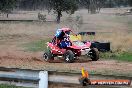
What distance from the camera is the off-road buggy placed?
1795cm

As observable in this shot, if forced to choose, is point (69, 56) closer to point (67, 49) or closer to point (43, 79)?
point (67, 49)

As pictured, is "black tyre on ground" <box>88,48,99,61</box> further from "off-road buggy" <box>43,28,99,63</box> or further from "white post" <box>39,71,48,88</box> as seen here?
"white post" <box>39,71,48,88</box>

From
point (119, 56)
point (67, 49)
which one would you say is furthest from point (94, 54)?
point (119, 56)

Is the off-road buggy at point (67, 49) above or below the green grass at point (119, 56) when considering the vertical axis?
above

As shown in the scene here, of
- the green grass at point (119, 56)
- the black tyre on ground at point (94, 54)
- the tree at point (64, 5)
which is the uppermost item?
the tree at point (64, 5)

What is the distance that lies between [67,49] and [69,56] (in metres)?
0.96

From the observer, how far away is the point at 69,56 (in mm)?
17531

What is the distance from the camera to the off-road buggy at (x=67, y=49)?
18.0 m

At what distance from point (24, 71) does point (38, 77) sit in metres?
0.34

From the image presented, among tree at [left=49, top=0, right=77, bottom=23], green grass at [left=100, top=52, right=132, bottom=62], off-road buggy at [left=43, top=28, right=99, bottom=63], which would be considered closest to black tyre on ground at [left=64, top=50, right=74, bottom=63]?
off-road buggy at [left=43, top=28, right=99, bottom=63]

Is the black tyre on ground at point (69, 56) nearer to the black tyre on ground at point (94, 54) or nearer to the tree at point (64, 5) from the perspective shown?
the black tyre on ground at point (94, 54)

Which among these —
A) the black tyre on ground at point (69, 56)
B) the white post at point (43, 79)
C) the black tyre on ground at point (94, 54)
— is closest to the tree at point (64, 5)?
the black tyre on ground at point (94, 54)

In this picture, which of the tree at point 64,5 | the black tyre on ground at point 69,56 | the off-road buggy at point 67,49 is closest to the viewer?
the black tyre on ground at point 69,56

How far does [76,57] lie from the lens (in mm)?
18781
